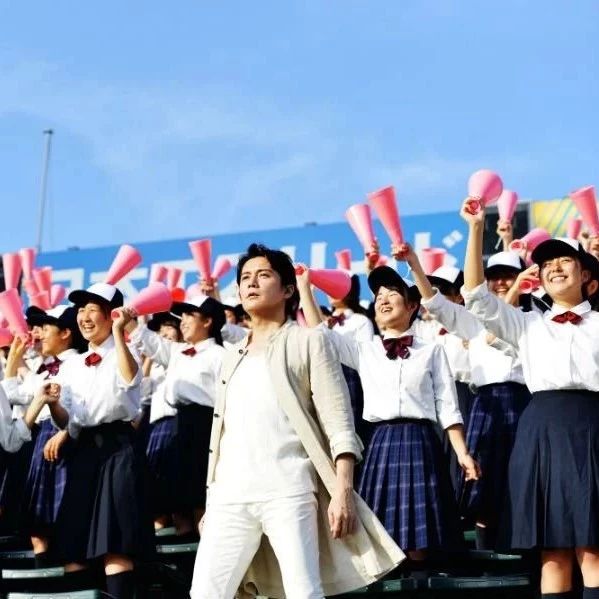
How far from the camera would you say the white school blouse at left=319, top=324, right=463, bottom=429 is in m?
5.59

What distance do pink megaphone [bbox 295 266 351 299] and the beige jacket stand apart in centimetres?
211

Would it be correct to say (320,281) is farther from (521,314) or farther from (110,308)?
(521,314)

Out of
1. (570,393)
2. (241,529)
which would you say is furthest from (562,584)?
(241,529)

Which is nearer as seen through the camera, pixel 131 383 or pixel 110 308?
pixel 131 383

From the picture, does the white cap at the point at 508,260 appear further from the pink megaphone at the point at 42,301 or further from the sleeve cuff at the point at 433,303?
the pink megaphone at the point at 42,301

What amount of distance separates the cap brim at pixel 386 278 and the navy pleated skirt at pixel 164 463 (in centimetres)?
197

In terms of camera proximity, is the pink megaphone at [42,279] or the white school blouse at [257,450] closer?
the white school blouse at [257,450]

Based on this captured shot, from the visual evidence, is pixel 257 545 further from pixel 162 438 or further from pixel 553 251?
pixel 162 438

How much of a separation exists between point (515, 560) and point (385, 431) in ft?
2.89

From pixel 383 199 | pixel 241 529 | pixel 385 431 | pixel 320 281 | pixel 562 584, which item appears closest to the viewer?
pixel 241 529

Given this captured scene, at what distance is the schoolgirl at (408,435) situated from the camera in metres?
5.48

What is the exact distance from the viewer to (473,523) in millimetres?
6352

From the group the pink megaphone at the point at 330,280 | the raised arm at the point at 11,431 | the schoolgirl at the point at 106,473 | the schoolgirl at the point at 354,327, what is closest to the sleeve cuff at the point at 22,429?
the raised arm at the point at 11,431

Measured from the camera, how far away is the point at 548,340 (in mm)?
4637
